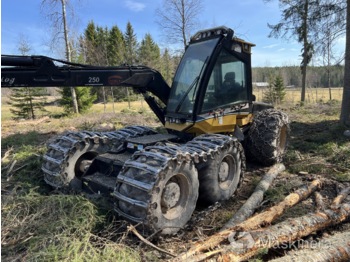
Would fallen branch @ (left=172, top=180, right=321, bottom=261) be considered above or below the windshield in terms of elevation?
Answer: below

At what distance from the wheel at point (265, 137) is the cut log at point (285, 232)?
2.58 m

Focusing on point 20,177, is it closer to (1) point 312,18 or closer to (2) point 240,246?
(2) point 240,246

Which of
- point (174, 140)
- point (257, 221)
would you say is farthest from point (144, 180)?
point (174, 140)

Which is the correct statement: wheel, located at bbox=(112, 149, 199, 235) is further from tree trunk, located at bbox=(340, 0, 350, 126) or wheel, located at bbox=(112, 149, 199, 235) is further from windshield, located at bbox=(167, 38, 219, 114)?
tree trunk, located at bbox=(340, 0, 350, 126)

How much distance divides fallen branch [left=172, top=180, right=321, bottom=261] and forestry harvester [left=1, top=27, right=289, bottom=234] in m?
0.73

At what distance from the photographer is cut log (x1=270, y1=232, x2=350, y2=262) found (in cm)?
301

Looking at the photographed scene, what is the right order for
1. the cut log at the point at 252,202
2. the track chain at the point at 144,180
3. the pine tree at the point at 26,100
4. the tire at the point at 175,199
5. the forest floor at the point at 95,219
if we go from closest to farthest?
the forest floor at the point at 95,219, the track chain at the point at 144,180, the tire at the point at 175,199, the cut log at the point at 252,202, the pine tree at the point at 26,100

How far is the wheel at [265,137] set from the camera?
6.60 meters

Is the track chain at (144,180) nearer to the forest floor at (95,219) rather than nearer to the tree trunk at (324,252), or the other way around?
the forest floor at (95,219)

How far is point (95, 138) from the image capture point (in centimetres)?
551

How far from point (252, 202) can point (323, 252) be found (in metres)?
1.57

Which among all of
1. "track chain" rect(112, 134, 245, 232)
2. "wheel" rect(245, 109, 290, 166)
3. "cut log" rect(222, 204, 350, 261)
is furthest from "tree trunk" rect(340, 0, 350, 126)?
"track chain" rect(112, 134, 245, 232)

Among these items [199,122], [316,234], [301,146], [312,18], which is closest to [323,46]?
[312,18]

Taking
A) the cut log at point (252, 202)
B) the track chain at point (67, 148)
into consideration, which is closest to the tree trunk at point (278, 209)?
the cut log at point (252, 202)
